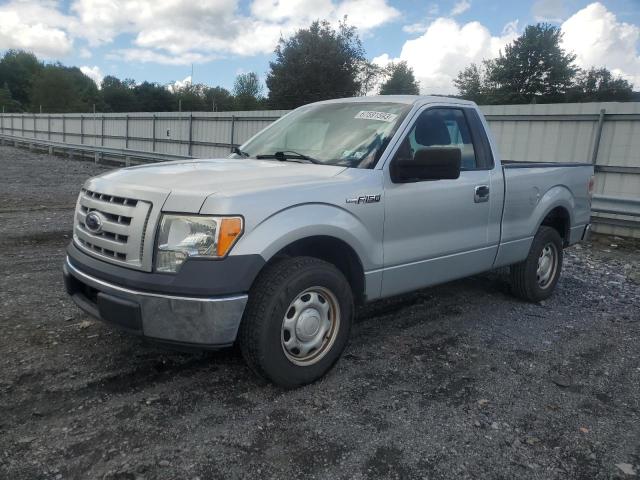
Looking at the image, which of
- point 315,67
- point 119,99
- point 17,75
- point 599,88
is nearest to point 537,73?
point 599,88

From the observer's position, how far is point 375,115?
13.2 feet

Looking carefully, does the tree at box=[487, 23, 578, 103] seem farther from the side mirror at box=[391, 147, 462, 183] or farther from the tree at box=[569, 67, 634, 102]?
the side mirror at box=[391, 147, 462, 183]

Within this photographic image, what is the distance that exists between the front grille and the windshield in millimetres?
1349

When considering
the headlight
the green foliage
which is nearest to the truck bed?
the headlight

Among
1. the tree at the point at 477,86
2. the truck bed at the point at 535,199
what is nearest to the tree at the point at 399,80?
the tree at the point at 477,86

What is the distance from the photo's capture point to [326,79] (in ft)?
153

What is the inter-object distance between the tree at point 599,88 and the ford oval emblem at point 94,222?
215 ft

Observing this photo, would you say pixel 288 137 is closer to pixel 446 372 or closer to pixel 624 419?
pixel 446 372

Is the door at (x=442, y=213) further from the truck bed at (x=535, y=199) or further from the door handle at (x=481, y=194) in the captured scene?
the truck bed at (x=535, y=199)

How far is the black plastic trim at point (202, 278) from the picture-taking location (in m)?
2.79

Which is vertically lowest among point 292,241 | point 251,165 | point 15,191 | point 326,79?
point 15,191

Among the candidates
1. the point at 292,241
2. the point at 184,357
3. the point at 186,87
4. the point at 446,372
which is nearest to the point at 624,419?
the point at 446,372

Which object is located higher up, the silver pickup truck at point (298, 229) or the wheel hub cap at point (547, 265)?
the silver pickup truck at point (298, 229)

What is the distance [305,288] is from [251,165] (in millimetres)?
1094
